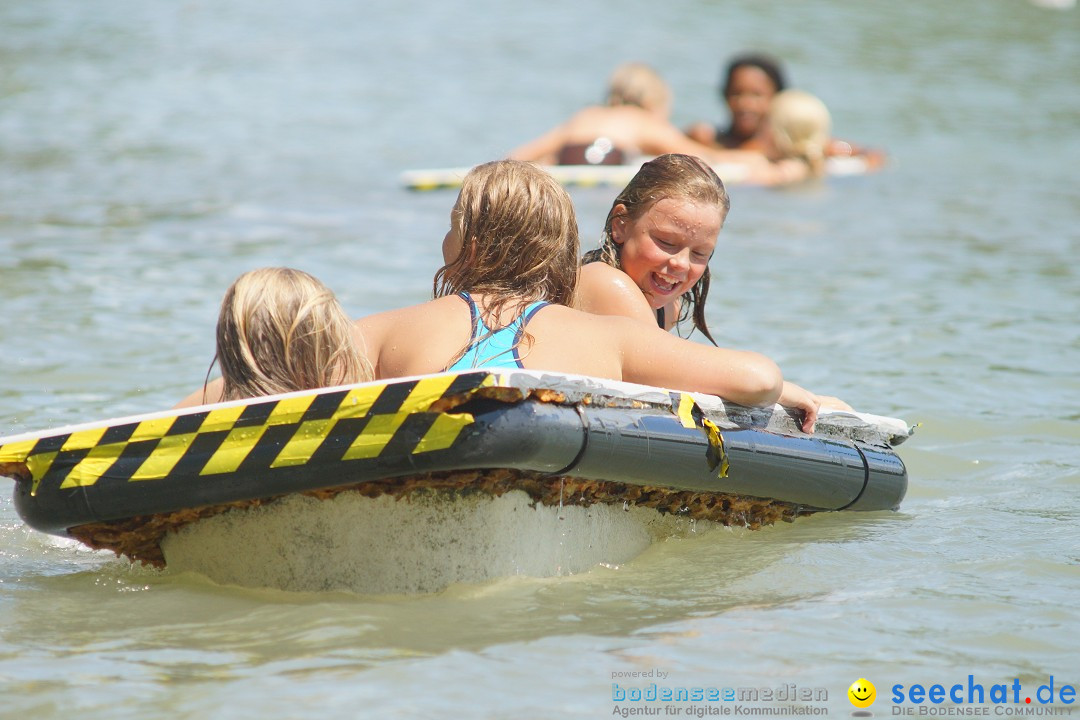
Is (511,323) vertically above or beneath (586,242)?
above

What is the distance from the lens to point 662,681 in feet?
10.1

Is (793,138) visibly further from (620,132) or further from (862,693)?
(862,693)

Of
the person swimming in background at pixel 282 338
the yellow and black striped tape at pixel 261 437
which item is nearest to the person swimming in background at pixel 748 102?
the person swimming in background at pixel 282 338

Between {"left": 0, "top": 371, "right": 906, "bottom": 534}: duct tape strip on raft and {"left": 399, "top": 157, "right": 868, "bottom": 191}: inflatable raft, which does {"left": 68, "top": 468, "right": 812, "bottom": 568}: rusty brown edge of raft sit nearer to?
{"left": 0, "top": 371, "right": 906, "bottom": 534}: duct tape strip on raft

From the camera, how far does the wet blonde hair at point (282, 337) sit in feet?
11.0

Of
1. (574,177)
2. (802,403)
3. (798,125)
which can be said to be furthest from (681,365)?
(798,125)

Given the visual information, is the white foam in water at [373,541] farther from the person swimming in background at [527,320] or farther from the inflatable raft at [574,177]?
the inflatable raft at [574,177]

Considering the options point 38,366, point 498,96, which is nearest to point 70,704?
point 38,366

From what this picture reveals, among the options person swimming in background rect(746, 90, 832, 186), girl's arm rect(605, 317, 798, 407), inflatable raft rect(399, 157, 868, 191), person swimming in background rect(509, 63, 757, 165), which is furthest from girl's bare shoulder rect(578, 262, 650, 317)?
person swimming in background rect(746, 90, 832, 186)

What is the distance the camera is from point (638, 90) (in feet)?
38.7

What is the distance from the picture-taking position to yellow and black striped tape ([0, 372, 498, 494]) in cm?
319

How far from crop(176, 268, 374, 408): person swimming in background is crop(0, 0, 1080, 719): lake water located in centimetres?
56

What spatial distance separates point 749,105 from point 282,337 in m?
9.70

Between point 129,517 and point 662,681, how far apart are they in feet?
4.45
